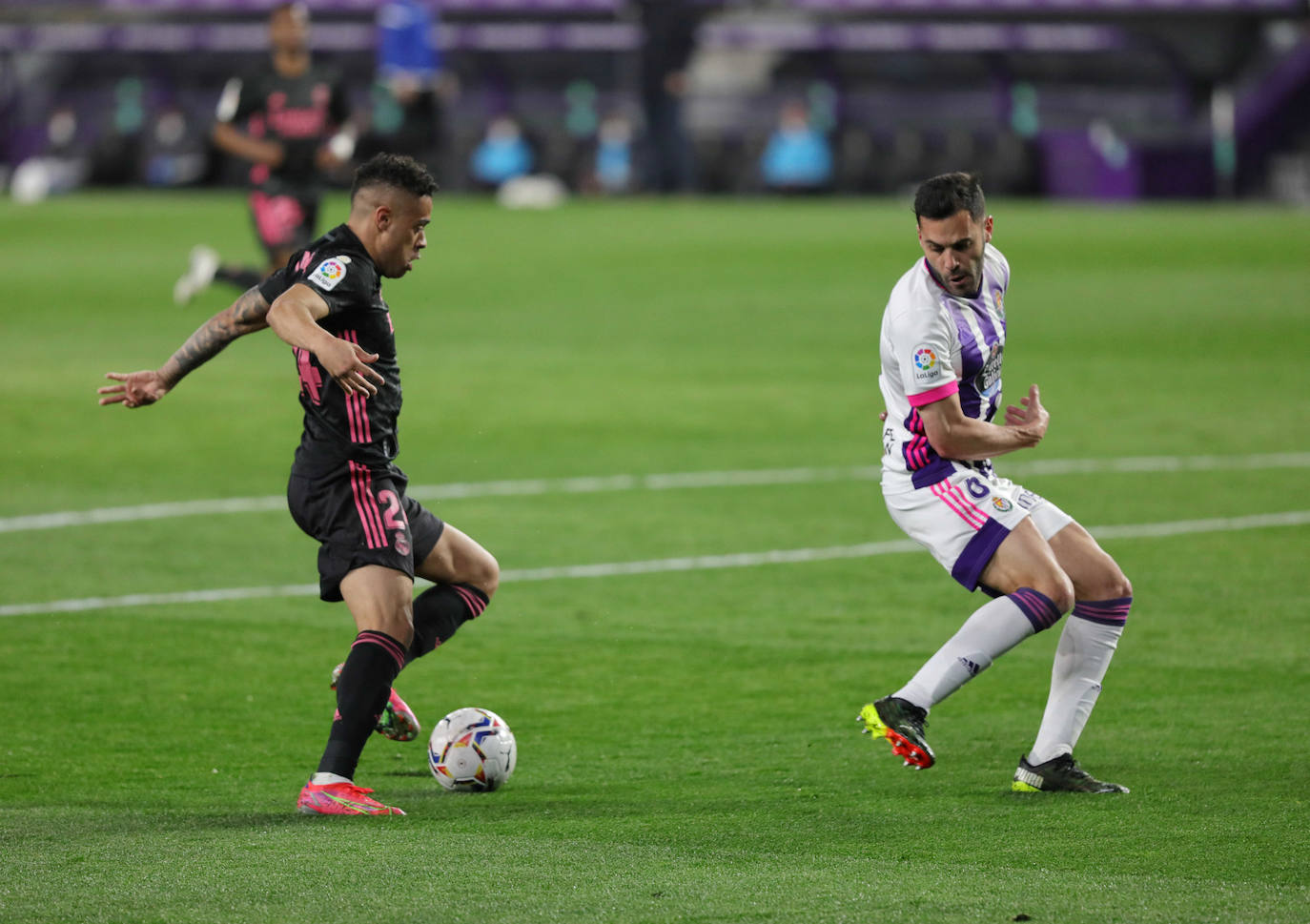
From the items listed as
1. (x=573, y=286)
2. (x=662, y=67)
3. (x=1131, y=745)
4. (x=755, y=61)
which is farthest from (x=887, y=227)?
(x=1131, y=745)

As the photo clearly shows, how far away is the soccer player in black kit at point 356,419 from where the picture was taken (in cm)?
565

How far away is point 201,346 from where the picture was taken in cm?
605

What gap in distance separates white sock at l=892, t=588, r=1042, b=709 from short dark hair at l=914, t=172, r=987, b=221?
1163 mm

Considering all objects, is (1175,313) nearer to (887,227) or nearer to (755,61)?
(887,227)

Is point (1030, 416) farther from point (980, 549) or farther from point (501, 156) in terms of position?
point (501, 156)

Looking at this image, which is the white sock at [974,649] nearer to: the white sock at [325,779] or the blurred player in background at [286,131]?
the white sock at [325,779]

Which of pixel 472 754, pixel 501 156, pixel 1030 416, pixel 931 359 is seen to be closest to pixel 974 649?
pixel 1030 416

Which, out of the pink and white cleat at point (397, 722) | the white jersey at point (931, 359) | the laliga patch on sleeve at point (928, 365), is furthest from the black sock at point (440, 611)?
the laliga patch on sleeve at point (928, 365)

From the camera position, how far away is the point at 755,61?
151 ft

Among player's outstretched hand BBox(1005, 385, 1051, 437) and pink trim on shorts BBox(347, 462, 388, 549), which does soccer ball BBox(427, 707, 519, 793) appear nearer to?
pink trim on shorts BBox(347, 462, 388, 549)

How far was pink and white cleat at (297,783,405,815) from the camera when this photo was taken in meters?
5.48

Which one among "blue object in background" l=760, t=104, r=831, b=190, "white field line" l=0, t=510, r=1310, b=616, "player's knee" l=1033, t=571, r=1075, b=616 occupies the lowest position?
"blue object in background" l=760, t=104, r=831, b=190

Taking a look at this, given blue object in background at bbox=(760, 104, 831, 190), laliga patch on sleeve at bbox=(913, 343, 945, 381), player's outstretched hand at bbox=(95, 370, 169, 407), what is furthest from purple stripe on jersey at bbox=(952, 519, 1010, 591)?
blue object in background at bbox=(760, 104, 831, 190)

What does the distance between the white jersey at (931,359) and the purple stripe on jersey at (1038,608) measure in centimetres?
48
